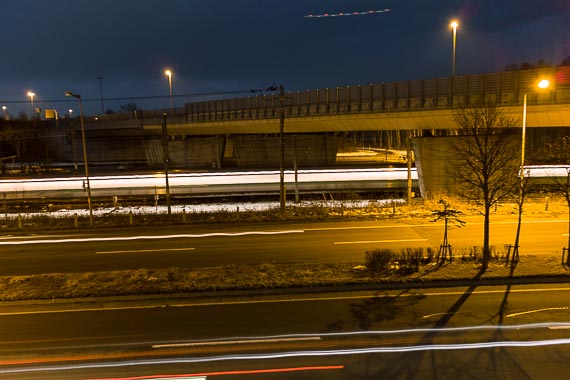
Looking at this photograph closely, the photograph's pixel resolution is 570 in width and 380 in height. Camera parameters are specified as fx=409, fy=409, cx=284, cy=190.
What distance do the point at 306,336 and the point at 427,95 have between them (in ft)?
72.1

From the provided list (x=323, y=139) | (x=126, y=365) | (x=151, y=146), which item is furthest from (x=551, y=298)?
(x=151, y=146)

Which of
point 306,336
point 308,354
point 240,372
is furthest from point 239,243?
point 240,372

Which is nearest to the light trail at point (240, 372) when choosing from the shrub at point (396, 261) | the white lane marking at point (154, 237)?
the shrub at point (396, 261)

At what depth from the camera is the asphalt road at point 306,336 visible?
798cm

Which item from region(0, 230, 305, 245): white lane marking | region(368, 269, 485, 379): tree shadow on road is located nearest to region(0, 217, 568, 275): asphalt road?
region(0, 230, 305, 245): white lane marking

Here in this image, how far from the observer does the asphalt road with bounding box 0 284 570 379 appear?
314 inches

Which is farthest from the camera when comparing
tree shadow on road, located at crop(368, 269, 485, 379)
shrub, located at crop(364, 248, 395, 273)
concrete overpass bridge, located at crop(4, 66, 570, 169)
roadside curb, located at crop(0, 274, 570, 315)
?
concrete overpass bridge, located at crop(4, 66, 570, 169)

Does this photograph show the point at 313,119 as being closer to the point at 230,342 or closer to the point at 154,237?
the point at 154,237

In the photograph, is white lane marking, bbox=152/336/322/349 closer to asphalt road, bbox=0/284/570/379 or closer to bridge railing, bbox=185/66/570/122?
asphalt road, bbox=0/284/570/379

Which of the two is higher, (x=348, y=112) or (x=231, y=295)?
(x=348, y=112)

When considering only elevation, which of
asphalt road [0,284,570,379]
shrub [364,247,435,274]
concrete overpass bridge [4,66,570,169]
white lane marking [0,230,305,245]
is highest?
concrete overpass bridge [4,66,570,169]

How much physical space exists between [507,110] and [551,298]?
16387 mm

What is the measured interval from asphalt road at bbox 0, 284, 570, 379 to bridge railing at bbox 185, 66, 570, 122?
14.9 meters

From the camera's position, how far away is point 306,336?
937cm
